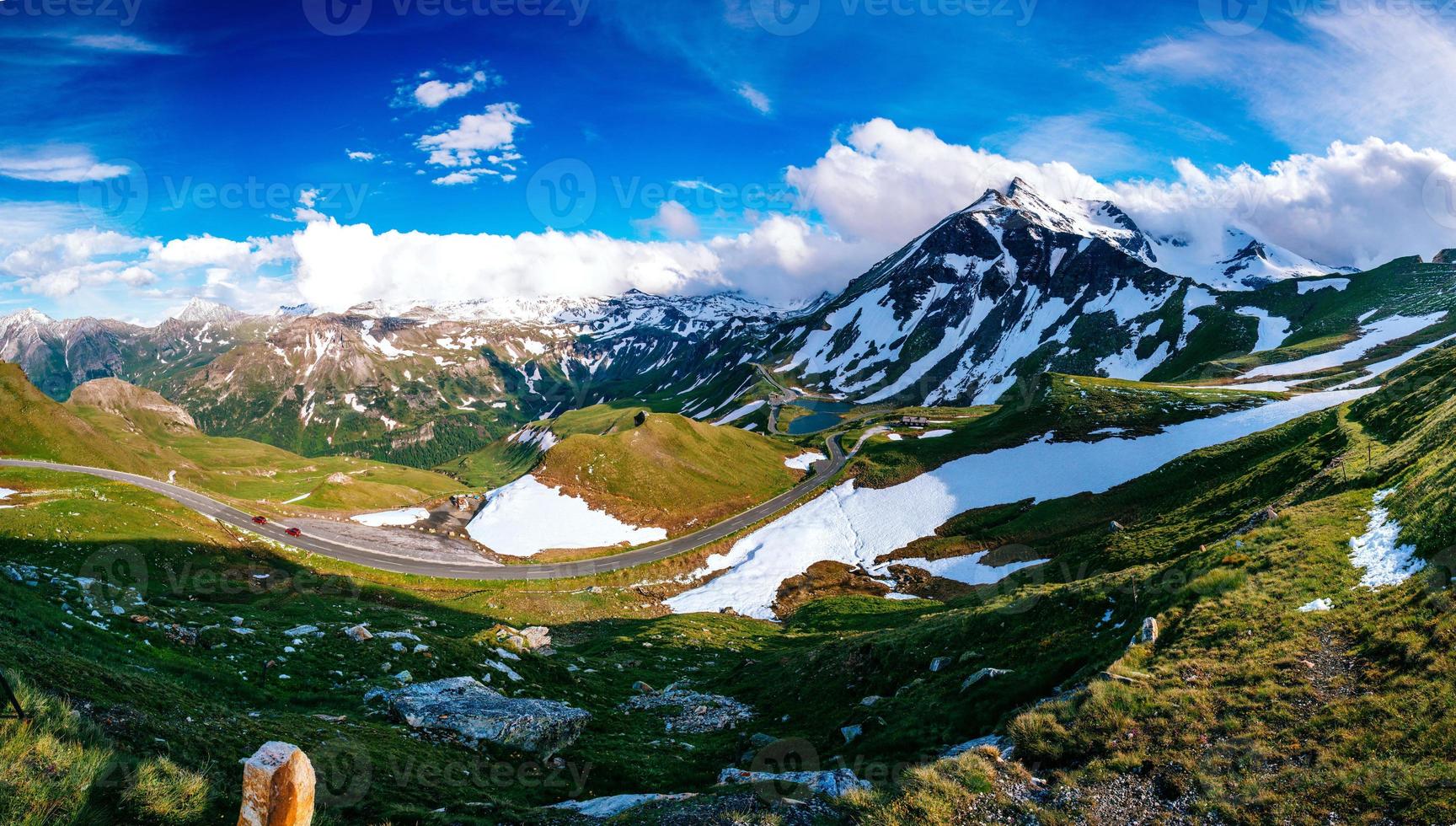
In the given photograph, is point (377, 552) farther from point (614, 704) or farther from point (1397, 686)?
point (1397, 686)

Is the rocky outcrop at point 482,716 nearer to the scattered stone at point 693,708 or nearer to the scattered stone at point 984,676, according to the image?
the scattered stone at point 693,708

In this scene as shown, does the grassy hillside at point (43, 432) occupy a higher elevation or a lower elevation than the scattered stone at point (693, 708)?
higher

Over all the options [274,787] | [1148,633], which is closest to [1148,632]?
[1148,633]

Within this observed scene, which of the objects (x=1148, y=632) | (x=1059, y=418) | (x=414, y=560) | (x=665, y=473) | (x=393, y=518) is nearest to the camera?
(x=1148, y=632)

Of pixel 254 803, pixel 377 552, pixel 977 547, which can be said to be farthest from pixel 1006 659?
pixel 377 552

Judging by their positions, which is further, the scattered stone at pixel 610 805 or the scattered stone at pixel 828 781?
the scattered stone at pixel 610 805

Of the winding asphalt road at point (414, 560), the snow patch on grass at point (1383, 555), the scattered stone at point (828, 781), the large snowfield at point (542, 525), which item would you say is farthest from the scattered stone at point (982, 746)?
the large snowfield at point (542, 525)
